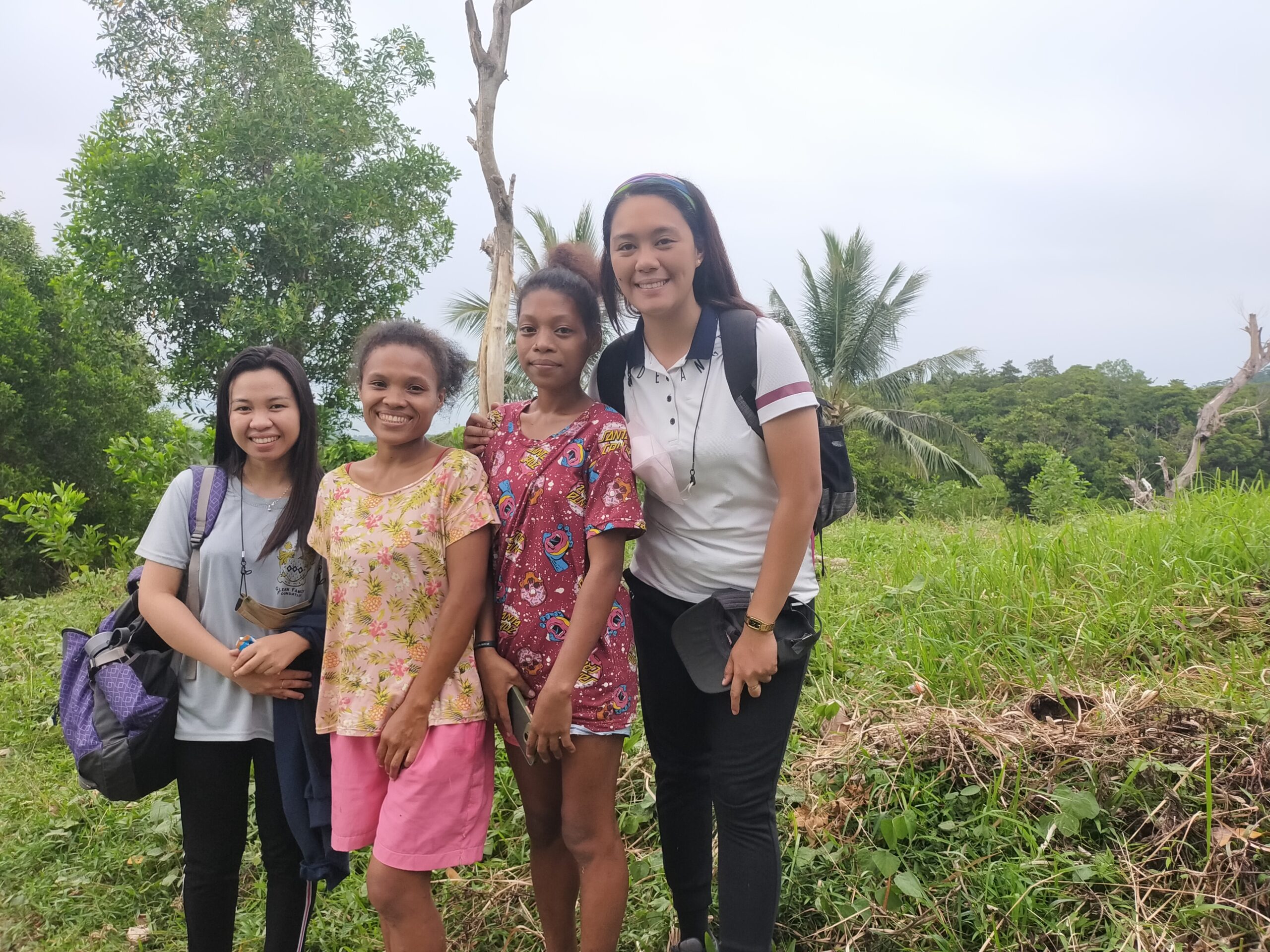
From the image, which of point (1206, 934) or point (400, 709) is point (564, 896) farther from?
point (1206, 934)

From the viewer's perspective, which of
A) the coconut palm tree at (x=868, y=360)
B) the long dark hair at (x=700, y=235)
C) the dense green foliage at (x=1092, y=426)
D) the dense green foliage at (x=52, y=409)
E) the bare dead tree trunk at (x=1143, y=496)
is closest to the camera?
the long dark hair at (x=700, y=235)

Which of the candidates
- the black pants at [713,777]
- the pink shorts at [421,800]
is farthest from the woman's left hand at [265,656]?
the black pants at [713,777]

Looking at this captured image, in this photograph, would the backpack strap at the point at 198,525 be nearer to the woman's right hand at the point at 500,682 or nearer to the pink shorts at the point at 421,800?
the pink shorts at the point at 421,800

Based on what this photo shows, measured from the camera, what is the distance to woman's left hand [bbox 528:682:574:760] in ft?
5.61

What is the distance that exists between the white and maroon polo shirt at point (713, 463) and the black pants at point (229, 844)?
3.65ft

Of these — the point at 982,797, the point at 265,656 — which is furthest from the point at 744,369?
the point at 982,797

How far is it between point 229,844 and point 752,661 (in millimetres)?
1356

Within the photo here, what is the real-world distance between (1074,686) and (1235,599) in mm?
1056

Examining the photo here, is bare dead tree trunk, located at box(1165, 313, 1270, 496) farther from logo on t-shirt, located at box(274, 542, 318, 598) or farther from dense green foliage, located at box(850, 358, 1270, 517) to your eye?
Result: logo on t-shirt, located at box(274, 542, 318, 598)

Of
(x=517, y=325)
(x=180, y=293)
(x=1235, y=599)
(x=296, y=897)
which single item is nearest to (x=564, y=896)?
(x=296, y=897)

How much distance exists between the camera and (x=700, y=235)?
189 cm

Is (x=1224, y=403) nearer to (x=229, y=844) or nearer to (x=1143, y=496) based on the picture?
(x=1143, y=496)

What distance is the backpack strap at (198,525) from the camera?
1.99 meters

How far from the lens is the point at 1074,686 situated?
276cm
